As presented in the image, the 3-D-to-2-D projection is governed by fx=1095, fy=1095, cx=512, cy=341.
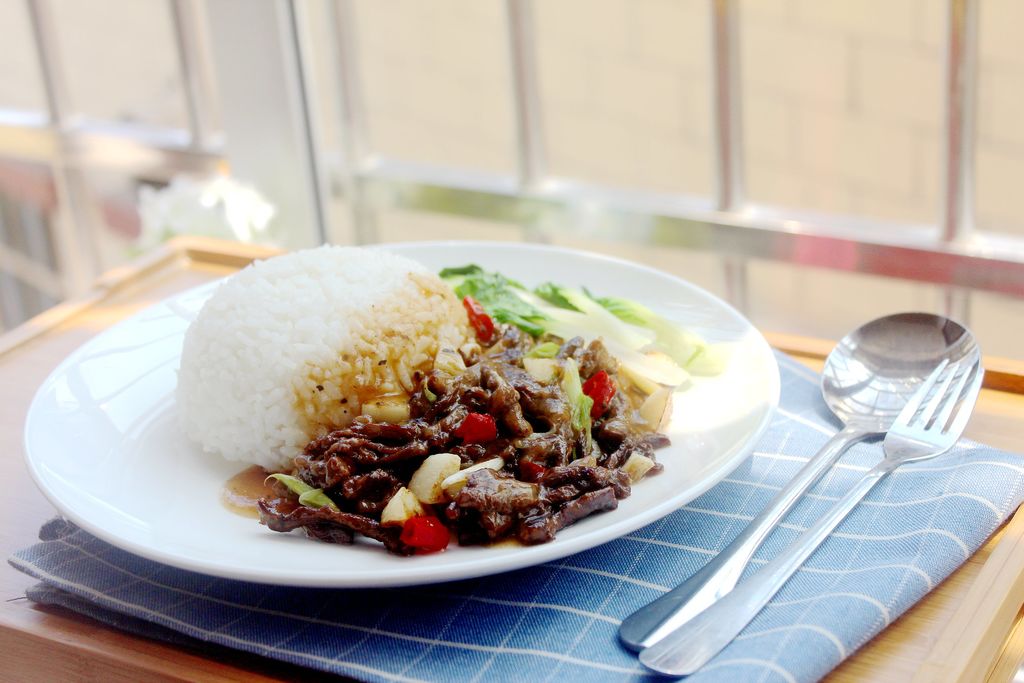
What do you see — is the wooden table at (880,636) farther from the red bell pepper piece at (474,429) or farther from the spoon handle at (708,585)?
the red bell pepper piece at (474,429)

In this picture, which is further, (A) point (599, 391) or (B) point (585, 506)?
(A) point (599, 391)

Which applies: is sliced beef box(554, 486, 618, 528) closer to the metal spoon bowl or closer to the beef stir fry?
the beef stir fry

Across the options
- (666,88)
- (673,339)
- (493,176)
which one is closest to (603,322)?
(673,339)

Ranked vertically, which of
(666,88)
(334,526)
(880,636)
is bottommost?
(880,636)

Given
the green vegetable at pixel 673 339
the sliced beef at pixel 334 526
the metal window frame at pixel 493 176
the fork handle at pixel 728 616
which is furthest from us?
the metal window frame at pixel 493 176

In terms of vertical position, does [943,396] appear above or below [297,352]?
below

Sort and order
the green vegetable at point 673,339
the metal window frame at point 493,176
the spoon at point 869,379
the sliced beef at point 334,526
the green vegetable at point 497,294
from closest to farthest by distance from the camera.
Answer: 1. the sliced beef at point 334,526
2. the spoon at point 869,379
3. the green vegetable at point 673,339
4. the green vegetable at point 497,294
5. the metal window frame at point 493,176

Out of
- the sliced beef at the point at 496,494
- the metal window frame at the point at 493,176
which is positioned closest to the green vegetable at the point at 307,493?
the sliced beef at the point at 496,494

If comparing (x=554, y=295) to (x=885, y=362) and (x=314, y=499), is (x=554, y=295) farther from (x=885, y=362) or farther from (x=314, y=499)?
(x=314, y=499)
